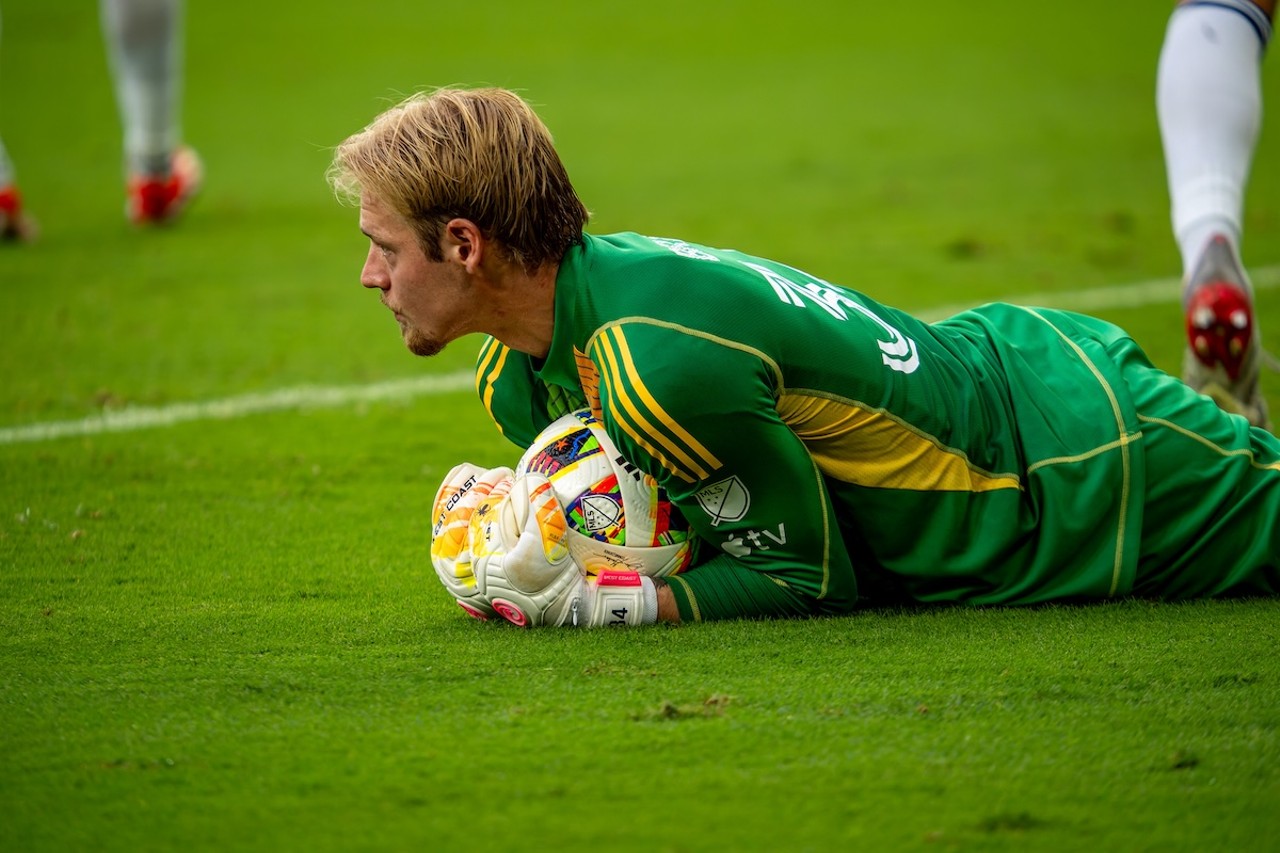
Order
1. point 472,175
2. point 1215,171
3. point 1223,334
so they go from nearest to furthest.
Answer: point 472,175
point 1223,334
point 1215,171

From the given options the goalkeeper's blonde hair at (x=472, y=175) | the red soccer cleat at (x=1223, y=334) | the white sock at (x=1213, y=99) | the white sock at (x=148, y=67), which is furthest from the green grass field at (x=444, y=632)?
the white sock at (x=1213, y=99)

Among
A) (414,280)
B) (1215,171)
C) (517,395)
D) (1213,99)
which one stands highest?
(1213,99)

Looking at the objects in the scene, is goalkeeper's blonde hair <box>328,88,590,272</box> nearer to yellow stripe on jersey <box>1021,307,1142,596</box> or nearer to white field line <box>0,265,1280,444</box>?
yellow stripe on jersey <box>1021,307,1142,596</box>

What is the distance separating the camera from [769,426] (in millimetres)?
3031

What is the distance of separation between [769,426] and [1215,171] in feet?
7.42

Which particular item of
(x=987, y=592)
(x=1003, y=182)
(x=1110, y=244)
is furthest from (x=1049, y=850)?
(x=1003, y=182)

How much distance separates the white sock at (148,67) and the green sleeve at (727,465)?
6.57m

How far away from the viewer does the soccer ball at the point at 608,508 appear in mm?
3279

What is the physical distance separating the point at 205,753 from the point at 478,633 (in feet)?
2.50

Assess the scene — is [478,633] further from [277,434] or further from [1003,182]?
[1003,182]

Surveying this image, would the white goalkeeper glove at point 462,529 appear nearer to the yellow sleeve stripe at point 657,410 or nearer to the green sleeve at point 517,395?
the green sleeve at point 517,395

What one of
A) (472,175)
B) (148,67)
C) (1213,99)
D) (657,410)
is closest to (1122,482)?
(657,410)

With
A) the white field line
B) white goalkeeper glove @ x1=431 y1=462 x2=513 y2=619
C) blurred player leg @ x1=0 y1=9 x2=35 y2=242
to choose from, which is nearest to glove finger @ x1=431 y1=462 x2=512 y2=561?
white goalkeeper glove @ x1=431 y1=462 x2=513 y2=619

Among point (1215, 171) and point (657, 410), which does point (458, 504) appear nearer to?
point (657, 410)
